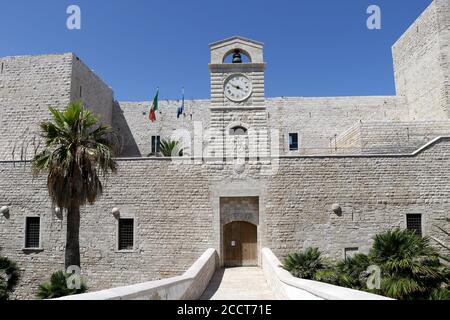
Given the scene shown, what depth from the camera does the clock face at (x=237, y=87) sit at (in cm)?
1536

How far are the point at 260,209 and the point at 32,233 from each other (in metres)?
9.30

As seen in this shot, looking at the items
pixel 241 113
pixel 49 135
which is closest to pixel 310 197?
pixel 241 113

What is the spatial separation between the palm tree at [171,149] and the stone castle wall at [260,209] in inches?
296

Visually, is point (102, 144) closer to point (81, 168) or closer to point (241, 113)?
point (81, 168)

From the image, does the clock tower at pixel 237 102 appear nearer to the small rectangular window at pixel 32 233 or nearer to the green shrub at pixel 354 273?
the green shrub at pixel 354 273

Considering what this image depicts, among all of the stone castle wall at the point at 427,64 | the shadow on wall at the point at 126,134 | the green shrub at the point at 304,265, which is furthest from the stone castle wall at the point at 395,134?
the shadow on wall at the point at 126,134

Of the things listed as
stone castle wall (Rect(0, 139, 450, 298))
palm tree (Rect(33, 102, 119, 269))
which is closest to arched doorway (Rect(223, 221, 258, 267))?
stone castle wall (Rect(0, 139, 450, 298))

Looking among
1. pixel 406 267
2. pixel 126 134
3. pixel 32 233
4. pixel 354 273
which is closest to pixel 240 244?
pixel 354 273

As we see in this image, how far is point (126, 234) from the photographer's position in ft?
49.5

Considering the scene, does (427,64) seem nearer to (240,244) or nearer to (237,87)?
(237,87)

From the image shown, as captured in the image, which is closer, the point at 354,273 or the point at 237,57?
the point at 354,273

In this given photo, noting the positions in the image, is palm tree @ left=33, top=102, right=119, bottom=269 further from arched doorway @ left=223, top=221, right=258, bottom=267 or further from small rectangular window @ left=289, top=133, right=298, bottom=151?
small rectangular window @ left=289, top=133, right=298, bottom=151

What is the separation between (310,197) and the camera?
48.6 ft
